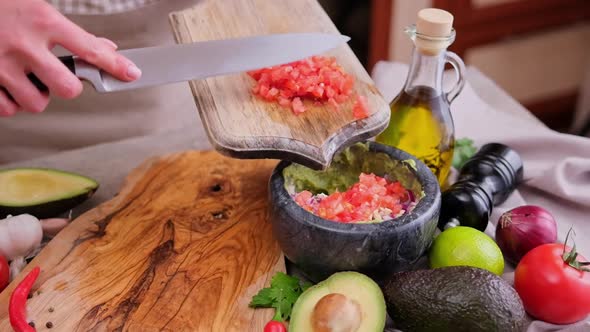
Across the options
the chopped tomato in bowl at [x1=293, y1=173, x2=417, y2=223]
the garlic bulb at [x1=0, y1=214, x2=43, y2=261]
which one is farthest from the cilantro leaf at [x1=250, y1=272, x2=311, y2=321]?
the garlic bulb at [x1=0, y1=214, x2=43, y2=261]

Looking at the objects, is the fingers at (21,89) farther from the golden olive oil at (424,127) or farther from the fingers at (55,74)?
the golden olive oil at (424,127)

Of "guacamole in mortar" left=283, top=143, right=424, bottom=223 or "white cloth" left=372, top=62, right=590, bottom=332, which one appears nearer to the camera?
"guacamole in mortar" left=283, top=143, right=424, bottom=223

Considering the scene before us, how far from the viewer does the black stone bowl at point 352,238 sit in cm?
91

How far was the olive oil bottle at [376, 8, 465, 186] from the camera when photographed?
1061 mm

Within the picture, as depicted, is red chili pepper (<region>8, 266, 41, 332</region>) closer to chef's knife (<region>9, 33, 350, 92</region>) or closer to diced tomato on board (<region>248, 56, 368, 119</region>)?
chef's knife (<region>9, 33, 350, 92</region>)

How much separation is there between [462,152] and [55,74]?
27.7 inches

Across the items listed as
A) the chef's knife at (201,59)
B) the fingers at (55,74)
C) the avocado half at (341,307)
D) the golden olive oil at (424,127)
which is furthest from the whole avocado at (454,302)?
the fingers at (55,74)

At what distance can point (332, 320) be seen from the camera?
830mm

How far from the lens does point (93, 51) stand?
0.95 meters

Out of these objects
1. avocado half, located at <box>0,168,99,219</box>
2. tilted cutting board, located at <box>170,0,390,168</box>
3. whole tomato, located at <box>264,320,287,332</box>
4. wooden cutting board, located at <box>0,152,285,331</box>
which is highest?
tilted cutting board, located at <box>170,0,390,168</box>

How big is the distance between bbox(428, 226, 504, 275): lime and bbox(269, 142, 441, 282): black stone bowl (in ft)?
0.08

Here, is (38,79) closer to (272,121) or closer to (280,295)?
(272,121)

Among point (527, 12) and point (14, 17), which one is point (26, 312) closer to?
point (14, 17)

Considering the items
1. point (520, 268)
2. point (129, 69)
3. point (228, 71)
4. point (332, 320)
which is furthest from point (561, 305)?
point (129, 69)
